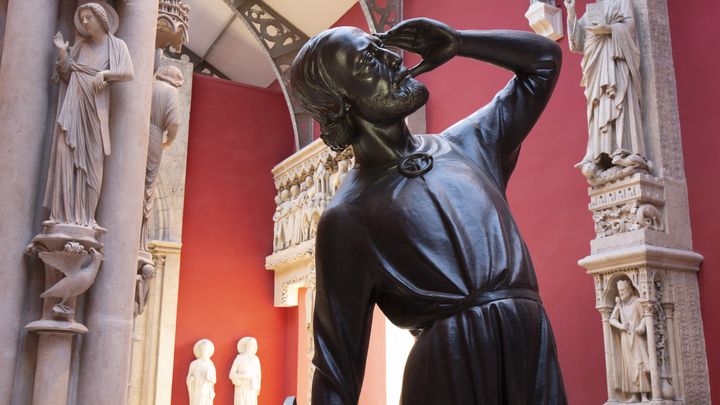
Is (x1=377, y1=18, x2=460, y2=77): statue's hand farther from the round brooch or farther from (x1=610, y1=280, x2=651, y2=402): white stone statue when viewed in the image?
(x1=610, y1=280, x2=651, y2=402): white stone statue

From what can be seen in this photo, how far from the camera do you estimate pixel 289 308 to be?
1256 cm

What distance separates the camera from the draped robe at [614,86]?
6117 mm

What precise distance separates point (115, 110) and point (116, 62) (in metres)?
0.24

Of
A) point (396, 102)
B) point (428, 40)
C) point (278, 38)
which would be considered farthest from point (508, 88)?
point (278, 38)

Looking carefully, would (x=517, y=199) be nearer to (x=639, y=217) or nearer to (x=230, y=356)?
(x=639, y=217)

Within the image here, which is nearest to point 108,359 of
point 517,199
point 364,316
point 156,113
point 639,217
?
point 156,113

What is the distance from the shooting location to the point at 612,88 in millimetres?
6152

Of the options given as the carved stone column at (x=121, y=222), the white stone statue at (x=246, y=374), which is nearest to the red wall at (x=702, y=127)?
the carved stone column at (x=121, y=222)

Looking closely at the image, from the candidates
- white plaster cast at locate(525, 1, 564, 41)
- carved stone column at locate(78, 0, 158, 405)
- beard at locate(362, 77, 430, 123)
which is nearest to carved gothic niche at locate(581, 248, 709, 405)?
white plaster cast at locate(525, 1, 564, 41)

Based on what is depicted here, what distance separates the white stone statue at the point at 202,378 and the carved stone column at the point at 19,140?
7.95m

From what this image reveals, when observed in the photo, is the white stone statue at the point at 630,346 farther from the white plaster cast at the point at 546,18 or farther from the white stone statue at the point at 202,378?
the white stone statue at the point at 202,378

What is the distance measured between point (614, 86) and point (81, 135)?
4.14m

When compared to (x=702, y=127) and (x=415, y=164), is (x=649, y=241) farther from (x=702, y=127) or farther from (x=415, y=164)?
(x=415, y=164)

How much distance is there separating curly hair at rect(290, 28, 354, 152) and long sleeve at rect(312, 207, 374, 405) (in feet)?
0.47
